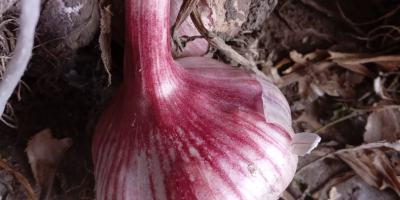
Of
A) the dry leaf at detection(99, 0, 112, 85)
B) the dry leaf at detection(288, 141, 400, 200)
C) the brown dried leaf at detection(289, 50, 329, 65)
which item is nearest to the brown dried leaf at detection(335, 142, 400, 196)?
the dry leaf at detection(288, 141, 400, 200)

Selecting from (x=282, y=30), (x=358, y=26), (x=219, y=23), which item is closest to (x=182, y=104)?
(x=219, y=23)

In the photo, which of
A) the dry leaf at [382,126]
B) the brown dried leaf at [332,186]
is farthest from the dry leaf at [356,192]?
the dry leaf at [382,126]

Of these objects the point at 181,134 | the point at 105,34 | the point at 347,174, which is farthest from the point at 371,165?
the point at 105,34

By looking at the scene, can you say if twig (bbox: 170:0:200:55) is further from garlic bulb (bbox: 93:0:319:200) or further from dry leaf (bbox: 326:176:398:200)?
dry leaf (bbox: 326:176:398:200)

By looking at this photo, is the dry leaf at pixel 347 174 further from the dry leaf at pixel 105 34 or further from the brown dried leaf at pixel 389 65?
the dry leaf at pixel 105 34

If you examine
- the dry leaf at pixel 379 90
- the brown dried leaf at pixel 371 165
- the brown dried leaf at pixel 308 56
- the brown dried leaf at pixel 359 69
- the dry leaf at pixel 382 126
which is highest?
the brown dried leaf at pixel 308 56
